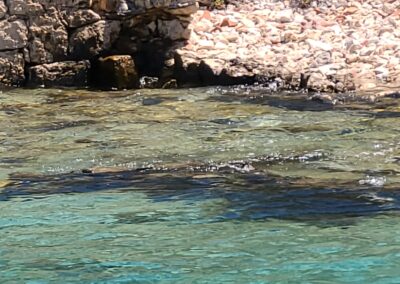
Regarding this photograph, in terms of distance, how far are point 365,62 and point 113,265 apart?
7.09 meters

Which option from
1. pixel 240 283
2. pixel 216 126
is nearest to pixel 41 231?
pixel 240 283

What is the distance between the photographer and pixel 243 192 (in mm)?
5039

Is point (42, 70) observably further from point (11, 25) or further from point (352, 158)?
point (352, 158)

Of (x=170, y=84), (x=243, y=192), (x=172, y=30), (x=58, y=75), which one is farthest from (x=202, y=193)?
(x=172, y=30)

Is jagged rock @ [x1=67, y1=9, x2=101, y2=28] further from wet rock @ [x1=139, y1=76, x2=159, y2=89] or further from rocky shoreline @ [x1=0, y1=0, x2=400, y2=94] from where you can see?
wet rock @ [x1=139, y1=76, x2=159, y2=89]

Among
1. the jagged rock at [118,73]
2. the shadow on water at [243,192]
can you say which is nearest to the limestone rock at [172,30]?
the jagged rock at [118,73]

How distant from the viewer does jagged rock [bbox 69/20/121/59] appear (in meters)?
10.9

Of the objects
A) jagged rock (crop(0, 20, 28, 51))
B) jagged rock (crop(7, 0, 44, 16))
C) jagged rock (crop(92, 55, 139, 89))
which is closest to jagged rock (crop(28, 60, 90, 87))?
jagged rock (crop(92, 55, 139, 89))

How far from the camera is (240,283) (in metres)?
3.35

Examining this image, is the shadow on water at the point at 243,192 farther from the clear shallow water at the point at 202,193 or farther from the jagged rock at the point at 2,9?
the jagged rock at the point at 2,9

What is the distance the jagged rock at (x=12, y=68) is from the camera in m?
10.8

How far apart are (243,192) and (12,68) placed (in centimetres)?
647

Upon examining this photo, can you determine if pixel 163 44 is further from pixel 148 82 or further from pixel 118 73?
pixel 118 73

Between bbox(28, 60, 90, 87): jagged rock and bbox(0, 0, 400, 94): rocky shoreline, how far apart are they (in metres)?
0.01
